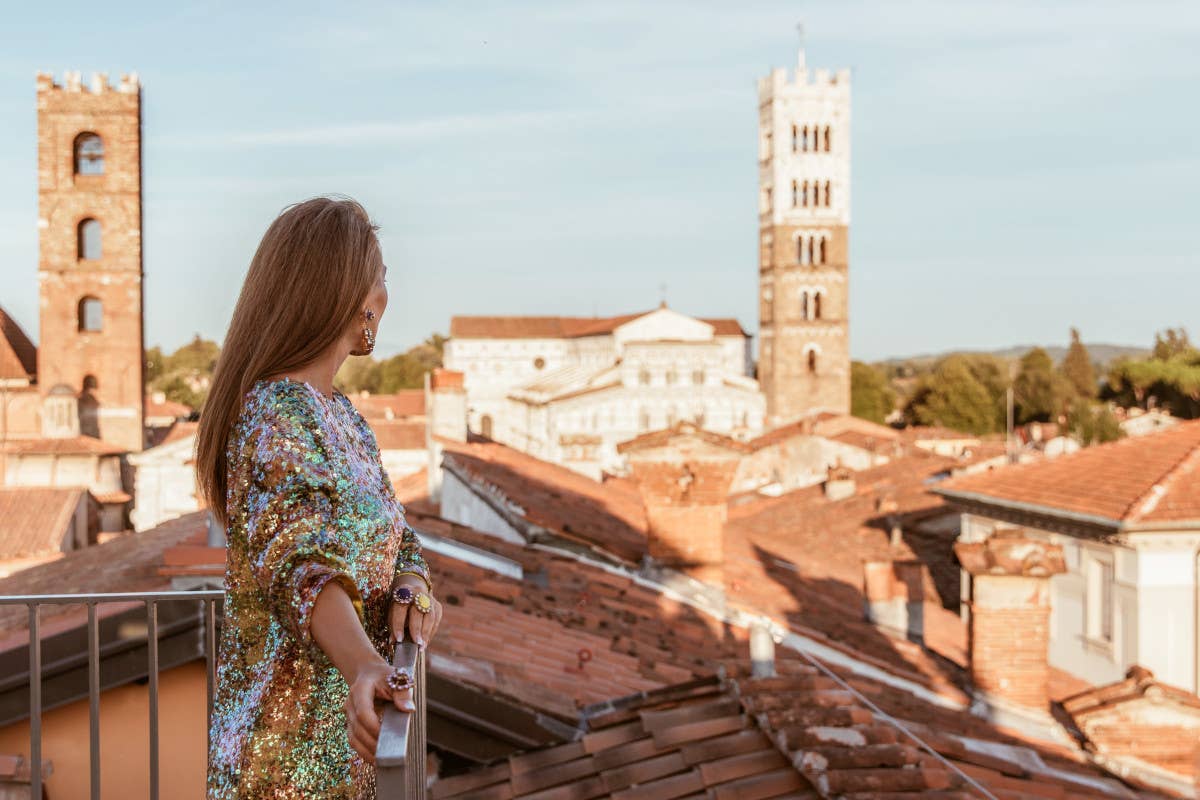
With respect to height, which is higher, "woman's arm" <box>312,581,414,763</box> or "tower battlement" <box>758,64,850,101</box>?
"tower battlement" <box>758,64,850,101</box>

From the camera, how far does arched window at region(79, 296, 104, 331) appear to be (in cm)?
4966

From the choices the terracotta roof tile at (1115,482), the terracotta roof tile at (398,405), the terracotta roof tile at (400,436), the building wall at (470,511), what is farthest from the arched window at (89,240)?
the building wall at (470,511)

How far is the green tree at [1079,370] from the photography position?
305 ft

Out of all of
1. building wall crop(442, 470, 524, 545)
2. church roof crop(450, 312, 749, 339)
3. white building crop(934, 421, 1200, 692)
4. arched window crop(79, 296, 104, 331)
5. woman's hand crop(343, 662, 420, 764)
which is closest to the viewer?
woman's hand crop(343, 662, 420, 764)

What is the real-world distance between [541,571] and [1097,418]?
5972cm

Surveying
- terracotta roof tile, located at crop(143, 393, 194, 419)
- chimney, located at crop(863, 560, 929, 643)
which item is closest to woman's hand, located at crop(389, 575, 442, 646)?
chimney, located at crop(863, 560, 929, 643)

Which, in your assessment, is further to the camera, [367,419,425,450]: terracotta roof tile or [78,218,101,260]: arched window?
[78,218,101,260]: arched window

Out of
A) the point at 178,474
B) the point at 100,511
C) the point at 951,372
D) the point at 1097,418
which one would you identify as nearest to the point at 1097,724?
the point at 178,474

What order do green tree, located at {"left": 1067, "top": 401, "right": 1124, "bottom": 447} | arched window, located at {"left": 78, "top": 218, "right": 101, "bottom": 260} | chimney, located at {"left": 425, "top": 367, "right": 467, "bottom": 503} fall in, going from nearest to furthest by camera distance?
chimney, located at {"left": 425, "top": 367, "right": 467, "bottom": 503}
arched window, located at {"left": 78, "top": 218, "right": 101, "bottom": 260}
green tree, located at {"left": 1067, "top": 401, "right": 1124, "bottom": 447}

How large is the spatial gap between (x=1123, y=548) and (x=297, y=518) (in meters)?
16.2

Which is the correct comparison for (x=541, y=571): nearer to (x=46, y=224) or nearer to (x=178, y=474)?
(x=178, y=474)

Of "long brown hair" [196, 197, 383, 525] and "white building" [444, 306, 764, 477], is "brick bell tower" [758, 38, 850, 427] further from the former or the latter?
"long brown hair" [196, 197, 383, 525]

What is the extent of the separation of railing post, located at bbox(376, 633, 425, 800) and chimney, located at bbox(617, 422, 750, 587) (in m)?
8.25

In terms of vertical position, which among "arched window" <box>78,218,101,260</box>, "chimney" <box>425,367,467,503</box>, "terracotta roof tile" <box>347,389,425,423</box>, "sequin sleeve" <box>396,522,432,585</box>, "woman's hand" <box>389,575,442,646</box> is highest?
"arched window" <box>78,218,101,260</box>
